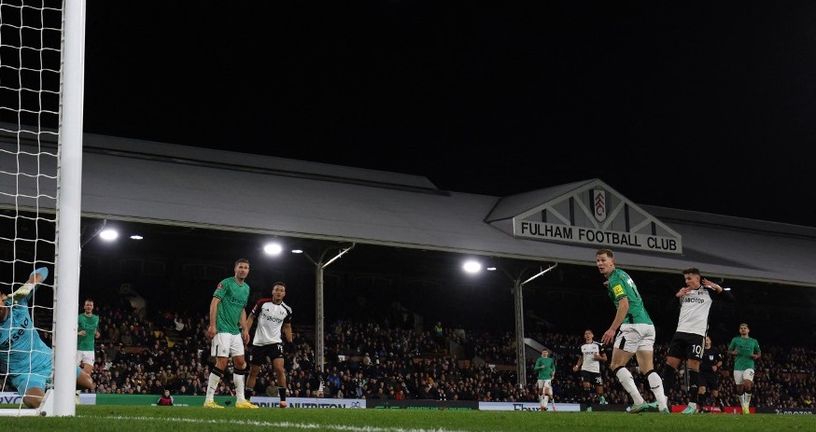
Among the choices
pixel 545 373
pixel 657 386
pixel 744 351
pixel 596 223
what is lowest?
pixel 545 373

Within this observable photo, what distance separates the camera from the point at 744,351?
22234mm

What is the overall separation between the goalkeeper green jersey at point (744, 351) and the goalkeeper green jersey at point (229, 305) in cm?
1270

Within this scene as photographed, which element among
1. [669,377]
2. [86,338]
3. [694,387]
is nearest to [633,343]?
[669,377]

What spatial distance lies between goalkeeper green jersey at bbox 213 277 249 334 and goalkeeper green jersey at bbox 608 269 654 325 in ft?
19.7

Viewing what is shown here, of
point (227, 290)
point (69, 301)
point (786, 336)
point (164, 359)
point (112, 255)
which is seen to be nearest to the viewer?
point (69, 301)

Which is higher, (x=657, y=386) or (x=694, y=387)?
(x=657, y=386)

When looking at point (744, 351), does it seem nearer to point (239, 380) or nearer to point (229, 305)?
point (239, 380)

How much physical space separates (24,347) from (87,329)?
331 inches

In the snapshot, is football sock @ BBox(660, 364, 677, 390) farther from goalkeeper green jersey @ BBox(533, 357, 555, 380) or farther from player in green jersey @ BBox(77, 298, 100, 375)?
goalkeeper green jersey @ BBox(533, 357, 555, 380)

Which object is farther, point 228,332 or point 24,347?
point 228,332

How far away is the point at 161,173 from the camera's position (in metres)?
29.8

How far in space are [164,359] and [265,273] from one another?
832cm

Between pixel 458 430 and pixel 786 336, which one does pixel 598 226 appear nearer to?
pixel 786 336

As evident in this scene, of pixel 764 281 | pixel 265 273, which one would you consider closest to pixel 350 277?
pixel 265 273
